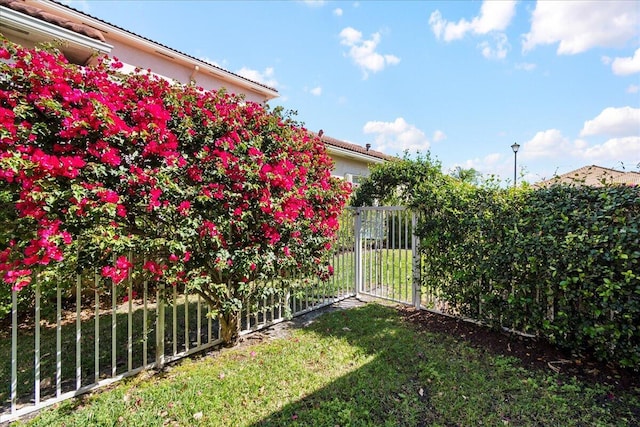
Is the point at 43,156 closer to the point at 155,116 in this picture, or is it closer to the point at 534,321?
the point at 155,116

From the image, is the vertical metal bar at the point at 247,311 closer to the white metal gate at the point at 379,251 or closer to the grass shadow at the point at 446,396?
the grass shadow at the point at 446,396

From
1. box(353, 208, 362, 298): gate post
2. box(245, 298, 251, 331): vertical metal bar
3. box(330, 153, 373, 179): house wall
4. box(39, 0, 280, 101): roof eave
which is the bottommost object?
box(245, 298, 251, 331): vertical metal bar

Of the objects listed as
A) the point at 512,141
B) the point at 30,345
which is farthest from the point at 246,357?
the point at 512,141

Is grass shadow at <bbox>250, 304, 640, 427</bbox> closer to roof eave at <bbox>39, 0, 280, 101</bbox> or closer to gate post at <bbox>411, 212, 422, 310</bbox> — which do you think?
Result: gate post at <bbox>411, 212, 422, 310</bbox>

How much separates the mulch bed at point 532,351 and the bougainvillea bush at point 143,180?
315cm

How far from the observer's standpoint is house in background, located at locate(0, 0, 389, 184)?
4.57 m

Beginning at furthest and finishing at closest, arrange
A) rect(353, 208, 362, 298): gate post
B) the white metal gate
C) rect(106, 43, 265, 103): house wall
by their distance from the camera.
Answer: rect(106, 43, 265, 103): house wall < rect(353, 208, 362, 298): gate post < the white metal gate

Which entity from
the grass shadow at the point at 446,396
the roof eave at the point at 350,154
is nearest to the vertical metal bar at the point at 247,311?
the grass shadow at the point at 446,396

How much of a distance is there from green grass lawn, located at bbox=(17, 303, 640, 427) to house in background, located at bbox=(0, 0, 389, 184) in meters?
3.87

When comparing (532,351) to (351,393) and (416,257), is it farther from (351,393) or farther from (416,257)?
(351,393)

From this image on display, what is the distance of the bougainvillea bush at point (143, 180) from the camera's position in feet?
8.86

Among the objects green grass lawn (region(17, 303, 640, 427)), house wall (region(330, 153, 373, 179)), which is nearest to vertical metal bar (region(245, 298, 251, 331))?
green grass lawn (region(17, 303, 640, 427))

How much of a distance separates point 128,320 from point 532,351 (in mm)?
6005

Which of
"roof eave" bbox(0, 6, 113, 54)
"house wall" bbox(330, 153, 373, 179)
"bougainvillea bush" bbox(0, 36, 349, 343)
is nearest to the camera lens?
"bougainvillea bush" bbox(0, 36, 349, 343)
